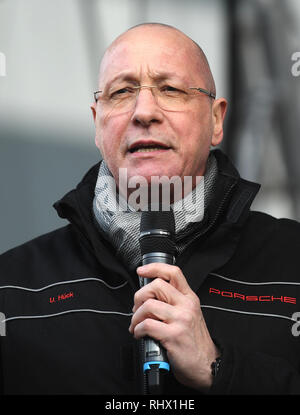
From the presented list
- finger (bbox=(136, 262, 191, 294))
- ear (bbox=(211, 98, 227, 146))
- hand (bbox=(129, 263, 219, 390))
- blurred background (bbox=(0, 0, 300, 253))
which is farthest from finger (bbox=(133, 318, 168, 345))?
blurred background (bbox=(0, 0, 300, 253))

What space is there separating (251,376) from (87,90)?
3820mm

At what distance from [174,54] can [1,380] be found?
48.1 inches

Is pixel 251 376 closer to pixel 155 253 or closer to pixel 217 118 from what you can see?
pixel 155 253

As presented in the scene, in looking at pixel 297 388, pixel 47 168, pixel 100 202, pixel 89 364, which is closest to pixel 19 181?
pixel 47 168

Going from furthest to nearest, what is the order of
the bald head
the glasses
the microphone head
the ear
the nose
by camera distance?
the ear < the bald head < the glasses < the nose < the microphone head

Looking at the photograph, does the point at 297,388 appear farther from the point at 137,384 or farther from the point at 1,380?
the point at 1,380

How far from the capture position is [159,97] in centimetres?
266

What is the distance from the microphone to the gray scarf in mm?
437

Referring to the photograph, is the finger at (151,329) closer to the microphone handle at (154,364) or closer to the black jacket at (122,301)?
the microphone handle at (154,364)

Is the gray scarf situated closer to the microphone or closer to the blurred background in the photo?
the microphone

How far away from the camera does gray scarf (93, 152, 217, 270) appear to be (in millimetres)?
2582

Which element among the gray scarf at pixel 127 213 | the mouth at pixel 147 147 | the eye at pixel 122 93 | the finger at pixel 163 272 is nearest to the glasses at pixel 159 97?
the eye at pixel 122 93

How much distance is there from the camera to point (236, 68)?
244 inches

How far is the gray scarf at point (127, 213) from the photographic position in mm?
2582
